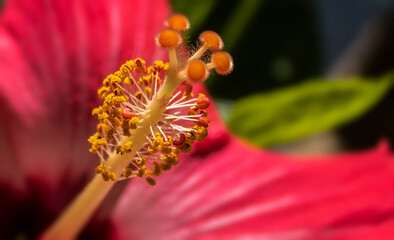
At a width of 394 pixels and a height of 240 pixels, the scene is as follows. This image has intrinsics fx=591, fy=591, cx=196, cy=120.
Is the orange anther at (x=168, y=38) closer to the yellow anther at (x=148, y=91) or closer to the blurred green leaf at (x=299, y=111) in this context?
the yellow anther at (x=148, y=91)

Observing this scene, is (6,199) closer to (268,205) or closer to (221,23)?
(268,205)

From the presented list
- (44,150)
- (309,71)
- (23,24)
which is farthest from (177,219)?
(309,71)

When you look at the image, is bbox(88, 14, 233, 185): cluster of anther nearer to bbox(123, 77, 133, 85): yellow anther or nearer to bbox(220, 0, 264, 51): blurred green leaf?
bbox(123, 77, 133, 85): yellow anther

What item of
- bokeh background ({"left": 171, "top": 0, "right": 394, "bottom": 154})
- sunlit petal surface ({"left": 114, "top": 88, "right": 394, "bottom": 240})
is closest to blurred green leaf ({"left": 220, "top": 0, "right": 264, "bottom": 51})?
bokeh background ({"left": 171, "top": 0, "right": 394, "bottom": 154})

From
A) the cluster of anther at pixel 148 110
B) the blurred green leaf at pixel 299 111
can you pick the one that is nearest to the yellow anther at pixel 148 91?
the cluster of anther at pixel 148 110

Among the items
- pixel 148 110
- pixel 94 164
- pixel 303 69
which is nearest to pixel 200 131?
pixel 148 110

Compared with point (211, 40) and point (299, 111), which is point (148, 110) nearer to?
point (211, 40)
